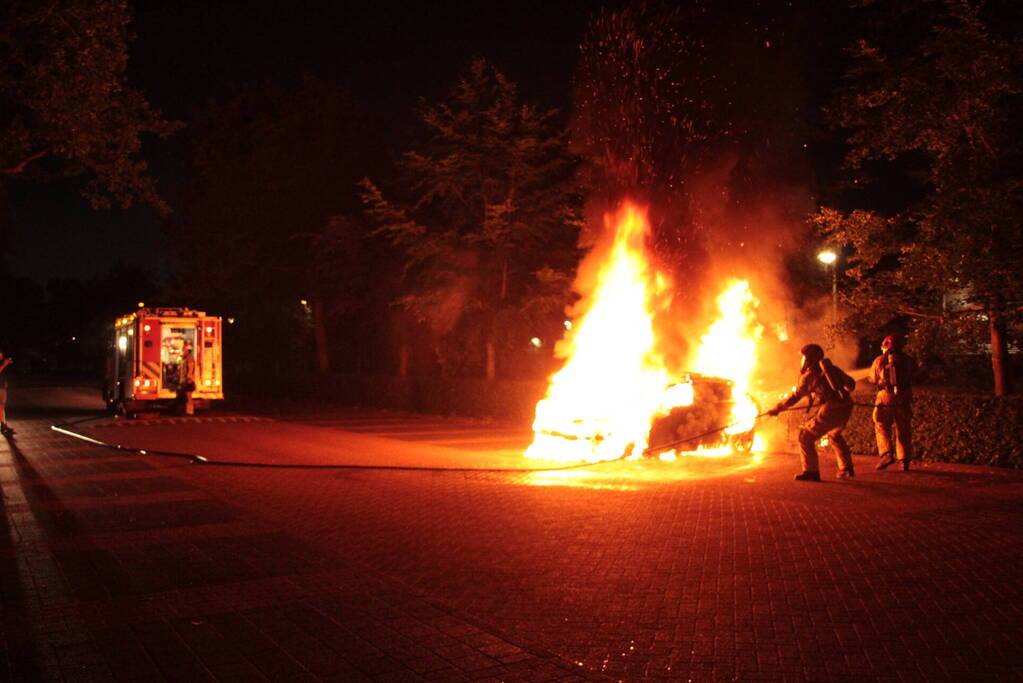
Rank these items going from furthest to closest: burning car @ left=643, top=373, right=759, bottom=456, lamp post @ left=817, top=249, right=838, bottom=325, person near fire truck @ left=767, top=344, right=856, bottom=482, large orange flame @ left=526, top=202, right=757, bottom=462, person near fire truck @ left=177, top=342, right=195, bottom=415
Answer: person near fire truck @ left=177, top=342, right=195, bottom=415 → lamp post @ left=817, top=249, right=838, bottom=325 → burning car @ left=643, top=373, right=759, bottom=456 → large orange flame @ left=526, top=202, right=757, bottom=462 → person near fire truck @ left=767, top=344, right=856, bottom=482

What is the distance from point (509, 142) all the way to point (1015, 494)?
1589 centimetres

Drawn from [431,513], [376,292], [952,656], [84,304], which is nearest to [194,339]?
[376,292]

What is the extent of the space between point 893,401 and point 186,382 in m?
18.4

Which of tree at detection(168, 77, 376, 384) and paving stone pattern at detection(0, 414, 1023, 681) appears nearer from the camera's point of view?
paving stone pattern at detection(0, 414, 1023, 681)

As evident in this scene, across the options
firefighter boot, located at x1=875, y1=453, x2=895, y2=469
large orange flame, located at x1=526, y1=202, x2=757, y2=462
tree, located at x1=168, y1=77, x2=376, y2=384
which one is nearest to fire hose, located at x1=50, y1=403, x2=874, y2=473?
large orange flame, located at x1=526, y1=202, x2=757, y2=462

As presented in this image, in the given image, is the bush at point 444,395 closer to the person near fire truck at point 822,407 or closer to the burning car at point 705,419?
the burning car at point 705,419

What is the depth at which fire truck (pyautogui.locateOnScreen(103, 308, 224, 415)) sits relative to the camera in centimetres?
2361

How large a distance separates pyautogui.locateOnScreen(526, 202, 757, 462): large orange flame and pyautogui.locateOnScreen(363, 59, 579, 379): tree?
210 centimetres

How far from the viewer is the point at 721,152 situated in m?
19.7

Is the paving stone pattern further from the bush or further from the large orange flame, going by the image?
the bush

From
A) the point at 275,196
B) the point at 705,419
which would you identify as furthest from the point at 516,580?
the point at 275,196

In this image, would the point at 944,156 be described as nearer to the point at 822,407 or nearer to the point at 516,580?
the point at 822,407

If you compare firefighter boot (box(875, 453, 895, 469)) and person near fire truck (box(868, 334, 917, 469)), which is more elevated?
person near fire truck (box(868, 334, 917, 469))

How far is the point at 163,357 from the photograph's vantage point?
24.5 meters
